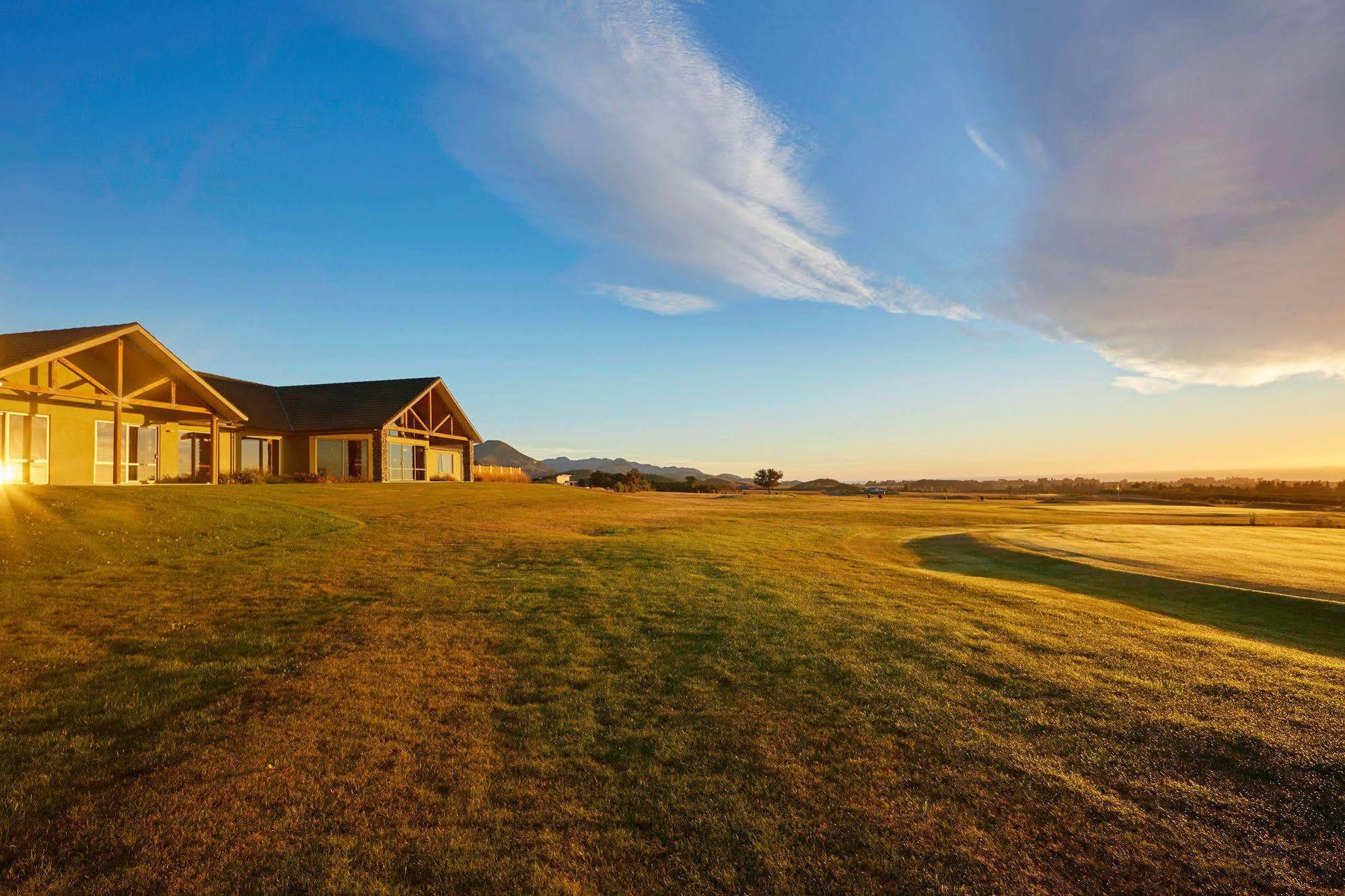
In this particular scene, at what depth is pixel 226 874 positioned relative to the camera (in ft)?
13.0

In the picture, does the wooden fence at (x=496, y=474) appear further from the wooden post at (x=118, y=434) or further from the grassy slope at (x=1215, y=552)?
the grassy slope at (x=1215, y=552)

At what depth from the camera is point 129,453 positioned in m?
26.6

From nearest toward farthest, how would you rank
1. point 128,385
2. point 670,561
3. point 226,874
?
point 226,874 → point 670,561 → point 128,385

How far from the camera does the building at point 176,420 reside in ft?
72.8

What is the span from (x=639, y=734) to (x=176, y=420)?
32759mm

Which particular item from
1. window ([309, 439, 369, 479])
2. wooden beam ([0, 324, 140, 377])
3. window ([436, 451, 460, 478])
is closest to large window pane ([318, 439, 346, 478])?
window ([309, 439, 369, 479])

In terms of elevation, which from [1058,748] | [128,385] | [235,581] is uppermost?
[128,385]

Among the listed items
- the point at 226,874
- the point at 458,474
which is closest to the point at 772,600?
the point at 226,874

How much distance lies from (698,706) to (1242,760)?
488cm

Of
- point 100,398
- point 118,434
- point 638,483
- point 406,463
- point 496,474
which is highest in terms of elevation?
point 100,398

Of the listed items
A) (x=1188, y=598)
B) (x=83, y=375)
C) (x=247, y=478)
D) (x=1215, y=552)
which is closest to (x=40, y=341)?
(x=83, y=375)

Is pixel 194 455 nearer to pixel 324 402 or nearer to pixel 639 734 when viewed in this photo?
pixel 324 402

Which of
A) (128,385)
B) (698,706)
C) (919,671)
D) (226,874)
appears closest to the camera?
(226,874)

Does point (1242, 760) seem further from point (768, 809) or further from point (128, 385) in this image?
point (128, 385)
